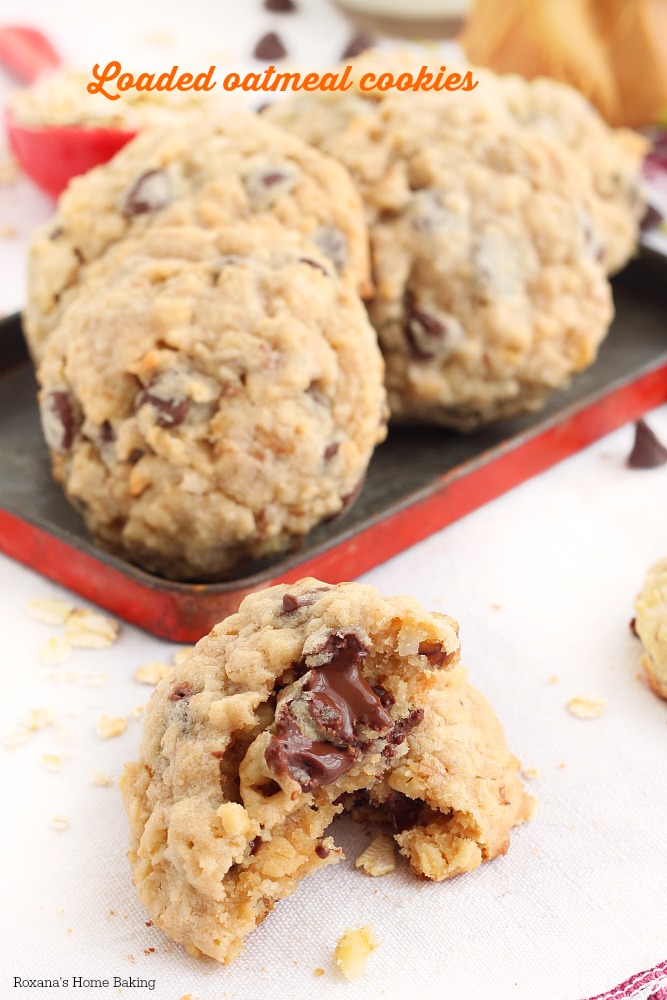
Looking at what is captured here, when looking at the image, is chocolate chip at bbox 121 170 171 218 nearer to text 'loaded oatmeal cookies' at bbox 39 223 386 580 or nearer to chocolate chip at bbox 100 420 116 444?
text 'loaded oatmeal cookies' at bbox 39 223 386 580

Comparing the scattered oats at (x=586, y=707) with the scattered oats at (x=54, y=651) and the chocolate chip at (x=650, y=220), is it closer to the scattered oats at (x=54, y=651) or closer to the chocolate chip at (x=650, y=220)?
the scattered oats at (x=54, y=651)

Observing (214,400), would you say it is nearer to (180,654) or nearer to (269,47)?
(180,654)

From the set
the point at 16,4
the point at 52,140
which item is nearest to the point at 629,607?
the point at 52,140

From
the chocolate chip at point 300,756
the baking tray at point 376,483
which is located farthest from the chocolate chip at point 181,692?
the baking tray at point 376,483

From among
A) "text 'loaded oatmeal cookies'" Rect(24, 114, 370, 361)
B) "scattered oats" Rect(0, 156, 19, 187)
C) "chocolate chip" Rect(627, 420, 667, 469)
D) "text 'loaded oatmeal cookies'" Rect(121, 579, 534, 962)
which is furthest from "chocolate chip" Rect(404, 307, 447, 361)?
"scattered oats" Rect(0, 156, 19, 187)

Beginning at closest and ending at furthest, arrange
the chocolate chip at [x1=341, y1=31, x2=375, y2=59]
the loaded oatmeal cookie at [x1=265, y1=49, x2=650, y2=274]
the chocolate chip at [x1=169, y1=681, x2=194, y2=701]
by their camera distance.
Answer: the chocolate chip at [x1=169, y1=681, x2=194, y2=701]
the loaded oatmeal cookie at [x1=265, y1=49, x2=650, y2=274]
the chocolate chip at [x1=341, y1=31, x2=375, y2=59]

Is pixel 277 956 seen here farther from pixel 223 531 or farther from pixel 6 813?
pixel 223 531
